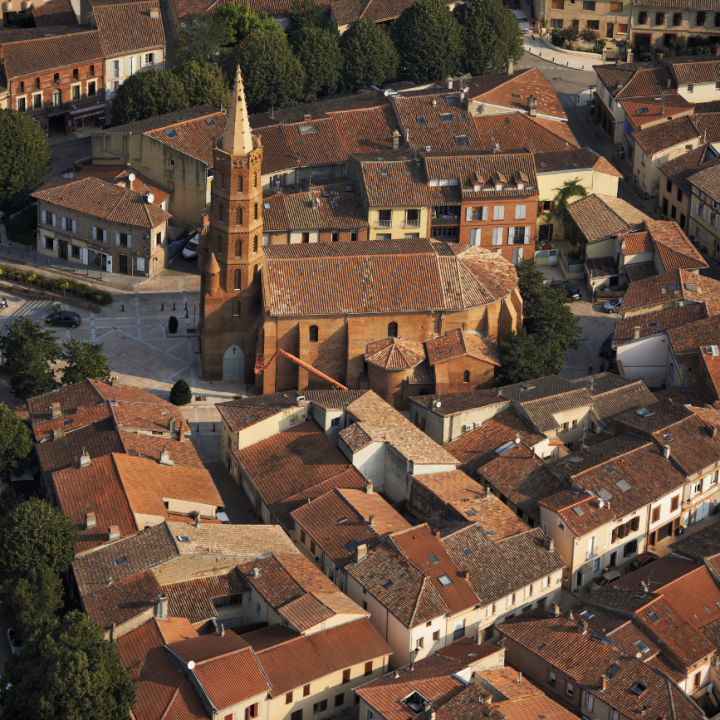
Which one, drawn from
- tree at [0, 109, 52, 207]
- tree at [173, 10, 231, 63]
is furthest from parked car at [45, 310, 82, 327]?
tree at [173, 10, 231, 63]

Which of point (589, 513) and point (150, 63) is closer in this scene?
point (589, 513)

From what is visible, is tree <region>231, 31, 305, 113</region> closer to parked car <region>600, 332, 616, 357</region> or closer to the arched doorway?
the arched doorway

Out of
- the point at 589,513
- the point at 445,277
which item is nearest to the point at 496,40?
the point at 445,277

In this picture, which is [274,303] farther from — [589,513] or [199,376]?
[589,513]

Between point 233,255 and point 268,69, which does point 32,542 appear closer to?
point 233,255

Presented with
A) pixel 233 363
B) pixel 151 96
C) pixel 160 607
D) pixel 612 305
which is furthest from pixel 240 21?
pixel 160 607

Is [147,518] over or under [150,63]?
under

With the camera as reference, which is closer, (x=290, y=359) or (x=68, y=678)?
(x=68, y=678)
